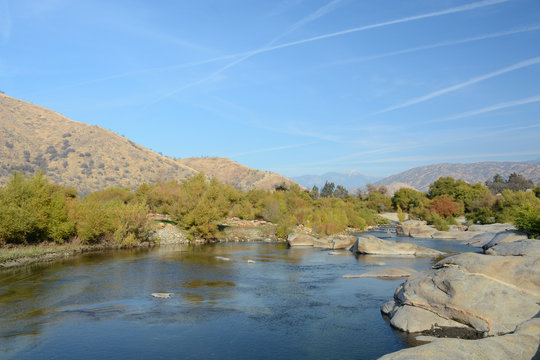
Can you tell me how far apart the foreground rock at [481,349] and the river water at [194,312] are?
3856mm

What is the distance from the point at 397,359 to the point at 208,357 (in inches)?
246

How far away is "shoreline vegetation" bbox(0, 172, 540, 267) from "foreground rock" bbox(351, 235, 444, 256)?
790 centimetres

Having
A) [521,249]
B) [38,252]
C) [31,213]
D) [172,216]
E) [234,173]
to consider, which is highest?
[234,173]

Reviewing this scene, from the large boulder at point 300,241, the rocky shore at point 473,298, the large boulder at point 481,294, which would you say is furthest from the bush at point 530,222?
the large boulder at point 300,241

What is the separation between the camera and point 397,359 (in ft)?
28.5

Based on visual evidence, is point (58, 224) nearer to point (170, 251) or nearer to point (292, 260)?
point (170, 251)

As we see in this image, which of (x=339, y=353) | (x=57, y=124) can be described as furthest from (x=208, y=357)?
(x=57, y=124)

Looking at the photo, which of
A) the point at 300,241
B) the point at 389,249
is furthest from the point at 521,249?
the point at 300,241

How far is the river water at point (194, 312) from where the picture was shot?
1307 cm

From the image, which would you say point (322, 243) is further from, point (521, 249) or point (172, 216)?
point (521, 249)

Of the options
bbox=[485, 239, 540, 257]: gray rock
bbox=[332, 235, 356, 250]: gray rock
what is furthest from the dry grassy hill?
bbox=[485, 239, 540, 257]: gray rock

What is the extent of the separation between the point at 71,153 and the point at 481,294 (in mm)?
102480

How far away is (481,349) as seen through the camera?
915 cm

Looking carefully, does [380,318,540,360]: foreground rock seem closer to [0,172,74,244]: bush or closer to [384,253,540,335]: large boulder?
[384,253,540,335]: large boulder
